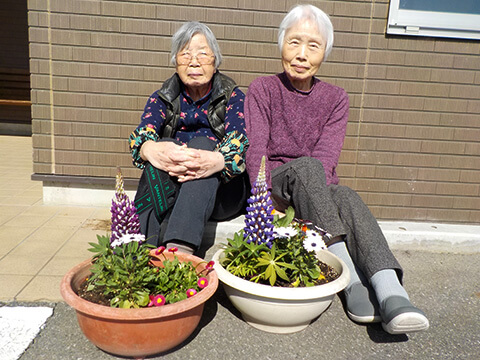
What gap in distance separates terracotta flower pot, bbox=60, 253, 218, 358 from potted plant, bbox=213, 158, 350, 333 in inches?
8.7

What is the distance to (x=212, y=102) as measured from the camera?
7.90 feet

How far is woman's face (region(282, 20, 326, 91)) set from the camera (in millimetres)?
2322

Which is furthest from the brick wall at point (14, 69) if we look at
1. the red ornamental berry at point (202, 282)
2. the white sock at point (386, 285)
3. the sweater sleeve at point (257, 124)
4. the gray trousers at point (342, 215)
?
the white sock at point (386, 285)

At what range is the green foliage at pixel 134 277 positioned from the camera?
1.59 m

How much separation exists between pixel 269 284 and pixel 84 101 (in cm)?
245

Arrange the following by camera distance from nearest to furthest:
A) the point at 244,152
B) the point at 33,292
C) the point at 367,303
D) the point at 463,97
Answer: the point at 367,303 → the point at 33,292 → the point at 244,152 → the point at 463,97

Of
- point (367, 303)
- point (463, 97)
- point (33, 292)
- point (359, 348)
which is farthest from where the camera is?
point (463, 97)

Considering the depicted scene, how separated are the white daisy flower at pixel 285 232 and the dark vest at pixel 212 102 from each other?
2.95ft

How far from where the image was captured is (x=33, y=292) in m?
2.10

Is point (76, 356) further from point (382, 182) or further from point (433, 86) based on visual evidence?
point (433, 86)

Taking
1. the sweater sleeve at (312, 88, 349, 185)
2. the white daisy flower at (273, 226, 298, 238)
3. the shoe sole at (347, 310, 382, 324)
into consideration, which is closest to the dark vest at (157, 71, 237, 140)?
the sweater sleeve at (312, 88, 349, 185)

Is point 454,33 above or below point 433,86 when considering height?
above

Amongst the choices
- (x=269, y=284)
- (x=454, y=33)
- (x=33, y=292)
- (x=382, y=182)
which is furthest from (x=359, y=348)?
(x=454, y=33)

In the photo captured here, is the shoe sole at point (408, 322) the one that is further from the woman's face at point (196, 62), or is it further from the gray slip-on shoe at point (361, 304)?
Result: the woman's face at point (196, 62)
